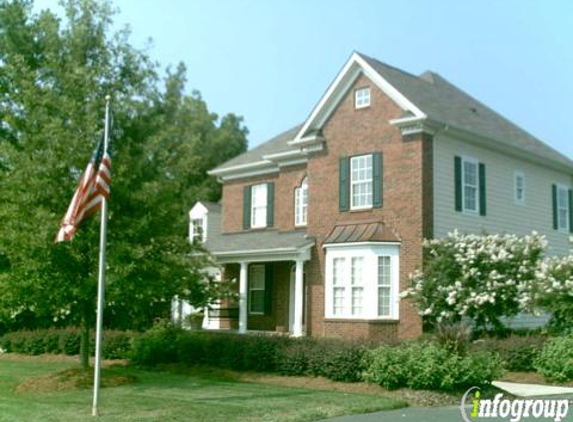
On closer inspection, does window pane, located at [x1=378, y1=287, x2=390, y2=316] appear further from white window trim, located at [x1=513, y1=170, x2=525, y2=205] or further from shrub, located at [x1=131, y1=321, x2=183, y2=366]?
white window trim, located at [x1=513, y1=170, x2=525, y2=205]

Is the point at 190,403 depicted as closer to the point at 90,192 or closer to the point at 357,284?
the point at 90,192

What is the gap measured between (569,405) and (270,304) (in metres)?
14.9

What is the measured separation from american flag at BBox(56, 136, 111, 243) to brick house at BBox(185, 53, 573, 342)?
717 centimetres

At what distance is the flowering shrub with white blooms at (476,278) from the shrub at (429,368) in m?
5.74

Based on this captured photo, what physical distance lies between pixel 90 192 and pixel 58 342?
13130 mm

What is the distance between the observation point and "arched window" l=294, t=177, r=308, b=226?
27156 millimetres

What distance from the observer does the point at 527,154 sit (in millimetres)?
25781

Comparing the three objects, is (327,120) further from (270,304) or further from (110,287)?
(110,287)

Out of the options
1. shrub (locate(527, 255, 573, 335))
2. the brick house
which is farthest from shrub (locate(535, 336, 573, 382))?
the brick house

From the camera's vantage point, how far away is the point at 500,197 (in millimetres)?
24953

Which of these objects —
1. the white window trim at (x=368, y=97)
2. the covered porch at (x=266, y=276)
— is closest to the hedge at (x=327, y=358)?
the covered porch at (x=266, y=276)

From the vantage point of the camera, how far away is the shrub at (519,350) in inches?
701

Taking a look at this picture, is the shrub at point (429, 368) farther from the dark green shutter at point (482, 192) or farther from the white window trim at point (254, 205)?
the white window trim at point (254, 205)

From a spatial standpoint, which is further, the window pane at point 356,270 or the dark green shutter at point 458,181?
the dark green shutter at point 458,181
